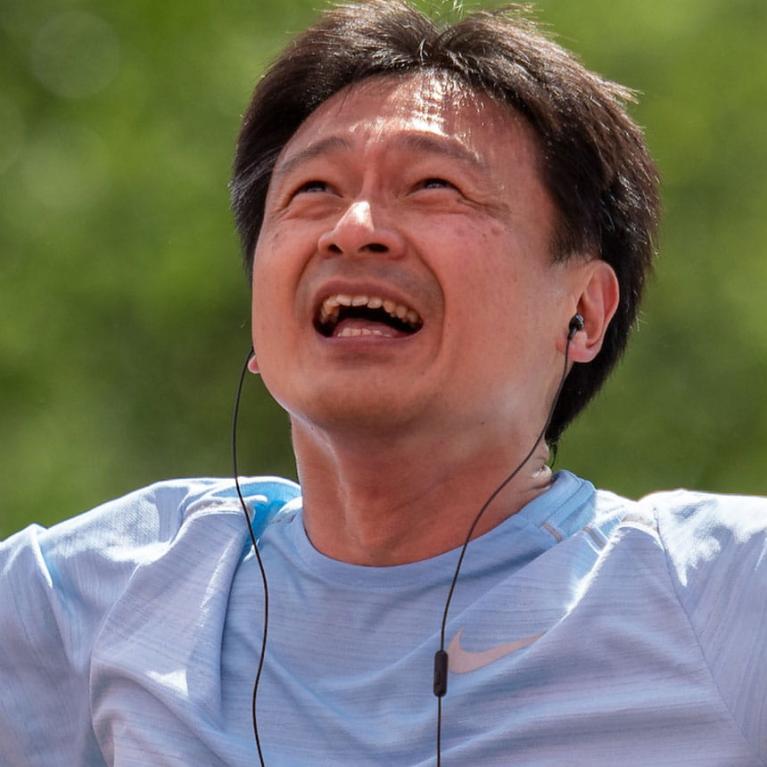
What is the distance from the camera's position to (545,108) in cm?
279

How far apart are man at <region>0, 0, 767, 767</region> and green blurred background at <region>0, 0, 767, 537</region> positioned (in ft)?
15.3

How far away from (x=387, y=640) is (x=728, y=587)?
520 mm

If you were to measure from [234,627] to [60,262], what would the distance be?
207 inches

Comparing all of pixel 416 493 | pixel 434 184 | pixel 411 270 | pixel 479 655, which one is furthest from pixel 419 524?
pixel 434 184

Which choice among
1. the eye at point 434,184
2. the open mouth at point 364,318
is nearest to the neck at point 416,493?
the open mouth at point 364,318

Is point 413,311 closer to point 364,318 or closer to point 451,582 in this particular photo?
point 364,318

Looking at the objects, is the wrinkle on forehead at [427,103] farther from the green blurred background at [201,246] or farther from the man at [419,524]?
the green blurred background at [201,246]

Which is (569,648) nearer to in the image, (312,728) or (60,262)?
(312,728)

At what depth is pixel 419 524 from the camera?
2.71 metres

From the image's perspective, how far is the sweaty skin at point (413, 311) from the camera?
259 centimetres

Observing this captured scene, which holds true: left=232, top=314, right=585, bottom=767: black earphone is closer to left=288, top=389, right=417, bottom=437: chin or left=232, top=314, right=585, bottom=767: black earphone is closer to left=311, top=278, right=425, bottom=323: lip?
left=288, top=389, right=417, bottom=437: chin

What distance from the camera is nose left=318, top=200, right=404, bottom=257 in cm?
259

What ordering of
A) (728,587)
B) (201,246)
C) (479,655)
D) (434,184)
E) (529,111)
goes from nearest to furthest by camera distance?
(728,587)
(479,655)
(434,184)
(529,111)
(201,246)

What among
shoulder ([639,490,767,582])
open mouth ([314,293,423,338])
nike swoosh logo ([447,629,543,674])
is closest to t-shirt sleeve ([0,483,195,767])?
open mouth ([314,293,423,338])
